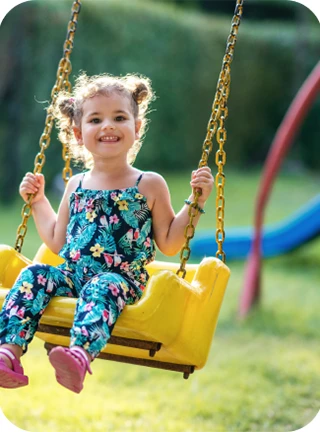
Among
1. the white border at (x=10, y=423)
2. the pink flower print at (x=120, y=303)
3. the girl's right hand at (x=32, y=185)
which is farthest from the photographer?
the white border at (x=10, y=423)

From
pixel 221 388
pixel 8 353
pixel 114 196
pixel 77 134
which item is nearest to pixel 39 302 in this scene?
pixel 8 353

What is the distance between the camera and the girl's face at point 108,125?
2.71 metres

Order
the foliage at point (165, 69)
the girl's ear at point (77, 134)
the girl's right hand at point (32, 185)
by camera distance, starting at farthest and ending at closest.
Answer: the foliage at point (165, 69), the girl's right hand at point (32, 185), the girl's ear at point (77, 134)

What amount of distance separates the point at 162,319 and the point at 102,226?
475 mm

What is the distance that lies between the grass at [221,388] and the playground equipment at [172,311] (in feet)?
5.99

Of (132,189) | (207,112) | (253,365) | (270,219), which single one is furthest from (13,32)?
(132,189)

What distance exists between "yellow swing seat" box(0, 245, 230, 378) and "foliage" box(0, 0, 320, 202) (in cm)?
959

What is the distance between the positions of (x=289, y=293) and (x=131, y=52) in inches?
266

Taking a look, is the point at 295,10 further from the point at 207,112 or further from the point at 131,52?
the point at 131,52

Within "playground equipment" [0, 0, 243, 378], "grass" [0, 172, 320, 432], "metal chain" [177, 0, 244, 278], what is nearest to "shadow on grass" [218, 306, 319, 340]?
"grass" [0, 172, 320, 432]

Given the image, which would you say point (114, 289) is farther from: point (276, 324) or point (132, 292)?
point (276, 324)

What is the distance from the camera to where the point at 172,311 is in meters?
2.56

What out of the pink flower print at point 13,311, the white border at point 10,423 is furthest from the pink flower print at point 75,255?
the white border at point 10,423

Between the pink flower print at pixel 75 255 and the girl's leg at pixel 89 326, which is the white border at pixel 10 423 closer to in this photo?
the pink flower print at pixel 75 255
